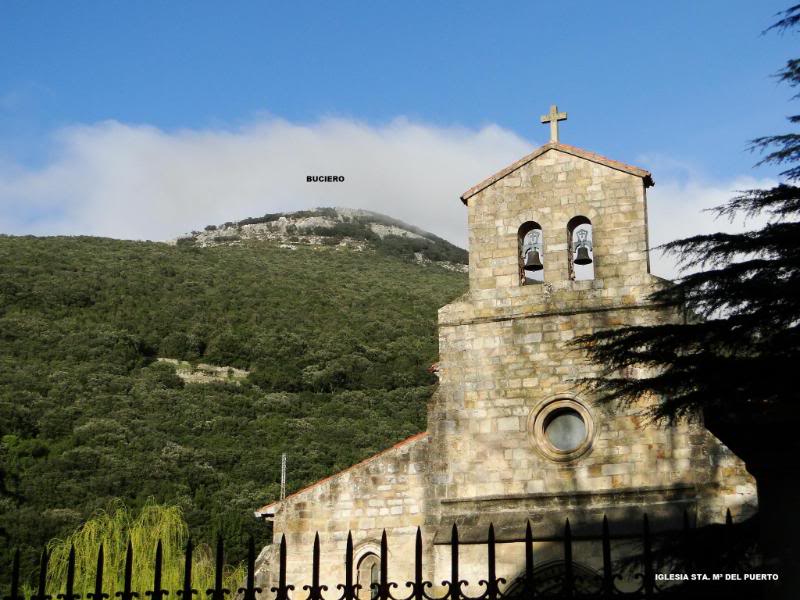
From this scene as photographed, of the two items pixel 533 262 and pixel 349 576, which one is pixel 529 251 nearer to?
pixel 533 262

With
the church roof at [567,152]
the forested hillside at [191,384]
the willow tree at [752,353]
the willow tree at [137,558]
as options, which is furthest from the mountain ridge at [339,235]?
the willow tree at [752,353]

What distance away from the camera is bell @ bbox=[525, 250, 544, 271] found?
18078 millimetres

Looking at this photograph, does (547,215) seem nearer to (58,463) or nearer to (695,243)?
(695,243)

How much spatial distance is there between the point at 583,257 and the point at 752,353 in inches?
429

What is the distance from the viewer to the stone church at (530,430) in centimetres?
1653

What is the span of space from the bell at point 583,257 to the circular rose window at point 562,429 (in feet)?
7.29

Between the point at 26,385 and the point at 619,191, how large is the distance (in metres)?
38.1

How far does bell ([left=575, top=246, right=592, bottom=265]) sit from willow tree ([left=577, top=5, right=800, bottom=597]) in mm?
10053

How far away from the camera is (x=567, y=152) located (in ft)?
60.0

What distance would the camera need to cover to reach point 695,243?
25.2 ft

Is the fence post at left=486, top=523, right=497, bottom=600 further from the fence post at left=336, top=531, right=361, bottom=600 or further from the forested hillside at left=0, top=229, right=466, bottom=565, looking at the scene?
the forested hillside at left=0, top=229, right=466, bottom=565

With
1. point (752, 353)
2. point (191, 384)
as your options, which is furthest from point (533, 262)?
point (191, 384)

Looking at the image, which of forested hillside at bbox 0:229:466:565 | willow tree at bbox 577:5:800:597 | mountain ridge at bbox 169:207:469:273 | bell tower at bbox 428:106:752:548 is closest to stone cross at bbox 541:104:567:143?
bell tower at bbox 428:106:752:548

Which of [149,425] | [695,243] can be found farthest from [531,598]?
[149,425]
